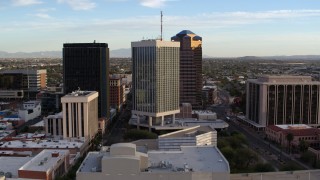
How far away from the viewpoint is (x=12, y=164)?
45469 millimetres

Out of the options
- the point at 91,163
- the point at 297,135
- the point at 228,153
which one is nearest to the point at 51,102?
the point at 297,135

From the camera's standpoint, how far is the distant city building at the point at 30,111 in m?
82.6

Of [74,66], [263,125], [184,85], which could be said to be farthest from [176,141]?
[184,85]

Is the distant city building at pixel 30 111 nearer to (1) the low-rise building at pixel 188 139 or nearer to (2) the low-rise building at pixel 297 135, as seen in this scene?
(1) the low-rise building at pixel 188 139

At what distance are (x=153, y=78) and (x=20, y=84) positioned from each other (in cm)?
5772

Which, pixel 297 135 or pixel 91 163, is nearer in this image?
pixel 91 163

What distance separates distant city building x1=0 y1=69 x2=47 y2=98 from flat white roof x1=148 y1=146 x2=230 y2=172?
9099 centimetres

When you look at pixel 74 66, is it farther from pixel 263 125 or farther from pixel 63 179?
pixel 63 179

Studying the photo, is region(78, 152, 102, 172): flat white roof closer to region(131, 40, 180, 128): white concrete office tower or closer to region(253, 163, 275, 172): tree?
region(253, 163, 275, 172): tree

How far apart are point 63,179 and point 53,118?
23.3 metres

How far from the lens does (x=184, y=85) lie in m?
92.4

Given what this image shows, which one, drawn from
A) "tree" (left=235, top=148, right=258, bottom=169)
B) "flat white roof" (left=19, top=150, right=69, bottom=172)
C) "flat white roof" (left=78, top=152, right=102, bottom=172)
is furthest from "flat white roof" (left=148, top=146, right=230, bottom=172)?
"tree" (left=235, top=148, right=258, bottom=169)

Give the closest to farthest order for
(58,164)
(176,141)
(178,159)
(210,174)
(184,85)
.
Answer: (210,174) → (178,159) → (58,164) → (176,141) → (184,85)

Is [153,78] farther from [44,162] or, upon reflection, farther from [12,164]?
[44,162]
